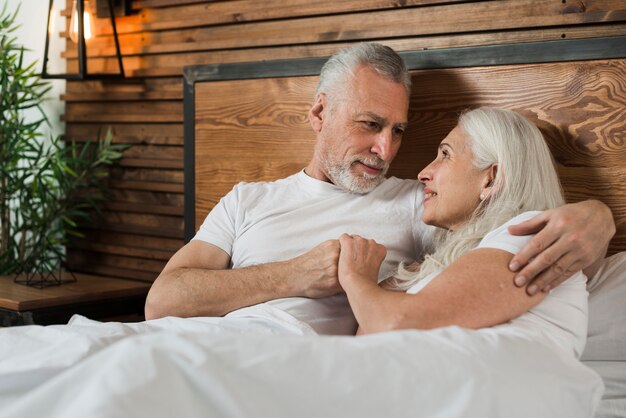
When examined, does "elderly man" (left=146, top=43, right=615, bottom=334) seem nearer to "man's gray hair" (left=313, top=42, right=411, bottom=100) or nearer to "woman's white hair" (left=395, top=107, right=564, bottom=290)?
"man's gray hair" (left=313, top=42, right=411, bottom=100)

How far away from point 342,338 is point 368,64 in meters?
1.16

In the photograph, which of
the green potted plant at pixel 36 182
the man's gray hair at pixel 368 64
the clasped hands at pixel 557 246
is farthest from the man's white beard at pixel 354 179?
the green potted plant at pixel 36 182

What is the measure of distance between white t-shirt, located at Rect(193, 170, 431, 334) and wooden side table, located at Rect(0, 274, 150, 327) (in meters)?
0.90

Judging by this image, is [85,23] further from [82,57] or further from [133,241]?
[133,241]

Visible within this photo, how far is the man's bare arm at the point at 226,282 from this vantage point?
2129 mm

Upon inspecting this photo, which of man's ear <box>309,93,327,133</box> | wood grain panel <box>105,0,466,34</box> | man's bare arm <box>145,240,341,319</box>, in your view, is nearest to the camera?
man's bare arm <box>145,240,341,319</box>

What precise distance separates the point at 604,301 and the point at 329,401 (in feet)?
2.97

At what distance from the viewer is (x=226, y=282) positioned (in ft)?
7.39

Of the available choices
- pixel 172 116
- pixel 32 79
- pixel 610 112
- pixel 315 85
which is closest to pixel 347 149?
pixel 315 85

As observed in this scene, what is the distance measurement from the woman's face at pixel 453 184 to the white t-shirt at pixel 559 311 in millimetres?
281

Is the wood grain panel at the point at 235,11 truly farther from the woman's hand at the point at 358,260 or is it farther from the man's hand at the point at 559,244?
the man's hand at the point at 559,244

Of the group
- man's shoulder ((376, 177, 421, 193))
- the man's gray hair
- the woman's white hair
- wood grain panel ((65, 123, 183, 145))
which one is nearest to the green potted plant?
wood grain panel ((65, 123, 183, 145))

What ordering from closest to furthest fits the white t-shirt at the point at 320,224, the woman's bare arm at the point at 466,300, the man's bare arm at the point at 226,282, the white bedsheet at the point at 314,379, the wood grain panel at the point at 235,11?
the white bedsheet at the point at 314,379, the woman's bare arm at the point at 466,300, the man's bare arm at the point at 226,282, the white t-shirt at the point at 320,224, the wood grain panel at the point at 235,11

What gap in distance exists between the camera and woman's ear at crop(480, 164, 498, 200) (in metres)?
1.98
